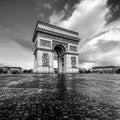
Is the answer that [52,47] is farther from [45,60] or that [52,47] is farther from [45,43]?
[45,60]

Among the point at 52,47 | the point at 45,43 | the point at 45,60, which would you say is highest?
the point at 45,43

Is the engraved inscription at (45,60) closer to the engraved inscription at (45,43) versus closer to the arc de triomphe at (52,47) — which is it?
the arc de triomphe at (52,47)

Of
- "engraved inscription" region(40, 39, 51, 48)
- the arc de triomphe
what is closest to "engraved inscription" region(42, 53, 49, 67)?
the arc de triomphe

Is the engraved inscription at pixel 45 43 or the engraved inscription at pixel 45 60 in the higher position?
the engraved inscription at pixel 45 43

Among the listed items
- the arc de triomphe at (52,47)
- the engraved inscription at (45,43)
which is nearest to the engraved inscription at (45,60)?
the arc de triomphe at (52,47)

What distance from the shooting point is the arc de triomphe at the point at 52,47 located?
80.2ft

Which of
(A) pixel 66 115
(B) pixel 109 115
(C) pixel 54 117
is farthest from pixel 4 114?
(B) pixel 109 115

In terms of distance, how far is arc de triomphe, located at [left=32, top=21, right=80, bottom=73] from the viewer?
24438 millimetres

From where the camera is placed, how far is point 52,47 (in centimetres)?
2717

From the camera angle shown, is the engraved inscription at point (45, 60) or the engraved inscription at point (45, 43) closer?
the engraved inscription at point (45, 60)

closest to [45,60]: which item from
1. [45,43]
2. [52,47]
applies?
Result: [52,47]

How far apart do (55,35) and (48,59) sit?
28.5 feet

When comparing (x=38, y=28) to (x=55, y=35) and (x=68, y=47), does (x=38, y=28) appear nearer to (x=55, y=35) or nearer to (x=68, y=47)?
(x=55, y=35)

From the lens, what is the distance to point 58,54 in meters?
34.4
